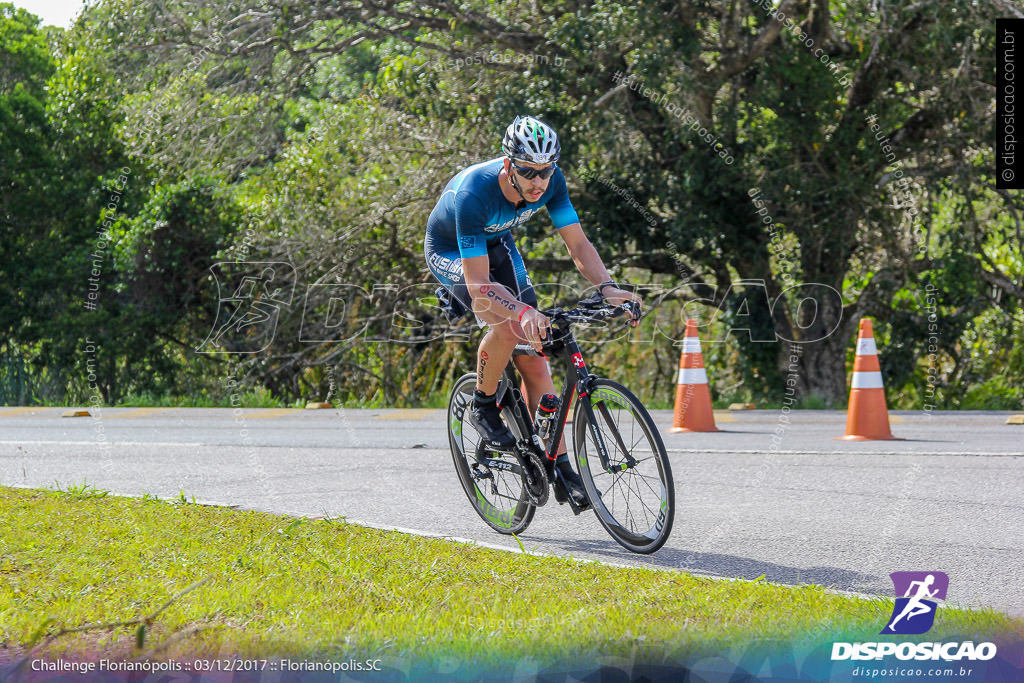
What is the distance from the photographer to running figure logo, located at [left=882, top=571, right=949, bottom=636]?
147 inches

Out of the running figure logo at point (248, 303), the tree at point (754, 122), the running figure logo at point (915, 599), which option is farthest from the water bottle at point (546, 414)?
the running figure logo at point (248, 303)

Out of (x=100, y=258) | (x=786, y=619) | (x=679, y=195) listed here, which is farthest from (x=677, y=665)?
(x=100, y=258)

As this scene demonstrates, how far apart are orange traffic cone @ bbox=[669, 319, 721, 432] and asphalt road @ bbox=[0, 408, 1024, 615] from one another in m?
0.38

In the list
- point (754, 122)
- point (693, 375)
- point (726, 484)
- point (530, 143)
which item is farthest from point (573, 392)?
point (754, 122)

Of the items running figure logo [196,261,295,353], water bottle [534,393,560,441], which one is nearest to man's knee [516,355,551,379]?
water bottle [534,393,560,441]

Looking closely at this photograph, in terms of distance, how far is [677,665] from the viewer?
11.0ft

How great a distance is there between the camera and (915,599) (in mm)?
4078

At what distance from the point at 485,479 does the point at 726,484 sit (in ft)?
6.54

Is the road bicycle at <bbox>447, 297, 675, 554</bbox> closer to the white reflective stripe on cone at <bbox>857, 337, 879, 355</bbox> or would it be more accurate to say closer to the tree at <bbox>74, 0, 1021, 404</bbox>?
the white reflective stripe on cone at <bbox>857, 337, 879, 355</bbox>

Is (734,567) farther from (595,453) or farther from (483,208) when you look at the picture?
(483,208)

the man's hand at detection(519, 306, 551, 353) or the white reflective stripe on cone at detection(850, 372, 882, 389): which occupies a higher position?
the man's hand at detection(519, 306, 551, 353)

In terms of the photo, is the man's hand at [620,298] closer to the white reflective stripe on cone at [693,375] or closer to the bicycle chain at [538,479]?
the bicycle chain at [538,479]

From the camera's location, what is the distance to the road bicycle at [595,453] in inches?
201
